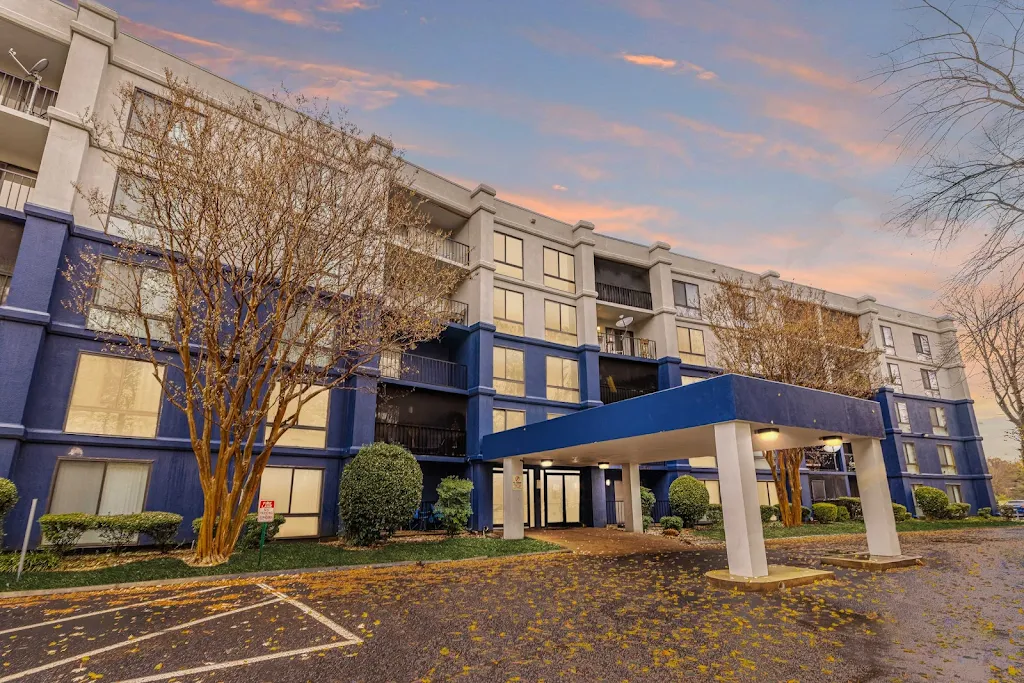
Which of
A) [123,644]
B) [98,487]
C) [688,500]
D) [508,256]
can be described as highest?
[508,256]

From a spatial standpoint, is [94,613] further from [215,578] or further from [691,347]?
[691,347]

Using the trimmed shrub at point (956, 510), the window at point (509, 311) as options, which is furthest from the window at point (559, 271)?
the trimmed shrub at point (956, 510)

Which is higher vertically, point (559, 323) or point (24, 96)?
point (24, 96)

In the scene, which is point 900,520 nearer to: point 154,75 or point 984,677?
point 984,677

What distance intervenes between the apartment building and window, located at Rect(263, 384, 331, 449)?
82 mm

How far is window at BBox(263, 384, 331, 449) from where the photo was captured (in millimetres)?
18703

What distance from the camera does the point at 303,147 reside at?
14.3m

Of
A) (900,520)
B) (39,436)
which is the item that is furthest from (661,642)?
(900,520)

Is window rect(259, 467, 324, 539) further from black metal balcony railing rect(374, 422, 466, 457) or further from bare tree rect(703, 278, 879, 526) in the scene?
bare tree rect(703, 278, 879, 526)

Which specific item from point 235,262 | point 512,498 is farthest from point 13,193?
point 512,498

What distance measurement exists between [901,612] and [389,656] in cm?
816

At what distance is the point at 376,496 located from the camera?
53.0 ft

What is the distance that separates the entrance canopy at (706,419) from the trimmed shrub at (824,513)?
1648 centimetres

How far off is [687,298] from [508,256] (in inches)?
517
